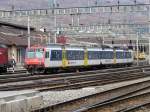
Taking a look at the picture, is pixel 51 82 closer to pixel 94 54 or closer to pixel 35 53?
pixel 35 53

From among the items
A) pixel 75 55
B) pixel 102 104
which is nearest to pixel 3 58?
pixel 75 55

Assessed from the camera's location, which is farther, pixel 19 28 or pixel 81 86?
pixel 19 28

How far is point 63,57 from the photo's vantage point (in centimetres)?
4212

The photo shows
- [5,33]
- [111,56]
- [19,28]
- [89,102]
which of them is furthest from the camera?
[19,28]

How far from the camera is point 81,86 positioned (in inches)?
1014

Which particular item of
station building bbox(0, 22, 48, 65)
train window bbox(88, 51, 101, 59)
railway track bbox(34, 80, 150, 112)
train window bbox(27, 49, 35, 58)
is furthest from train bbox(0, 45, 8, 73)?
railway track bbox(34, 80, 150, 112)

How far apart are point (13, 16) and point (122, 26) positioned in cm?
2568

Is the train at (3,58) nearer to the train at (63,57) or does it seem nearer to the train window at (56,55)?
the train at (63,57)

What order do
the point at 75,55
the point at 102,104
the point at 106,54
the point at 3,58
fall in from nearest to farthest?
the point at 102,104
the point at 3,58
the point at 75,55
the point at 106,54

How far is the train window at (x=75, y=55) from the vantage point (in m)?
43.4

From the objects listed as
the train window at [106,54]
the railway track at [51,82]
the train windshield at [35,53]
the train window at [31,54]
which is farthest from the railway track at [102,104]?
the train window at [106,54]

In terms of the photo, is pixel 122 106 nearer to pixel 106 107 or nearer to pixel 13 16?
pixel 106 107

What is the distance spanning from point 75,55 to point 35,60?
555 centimetres

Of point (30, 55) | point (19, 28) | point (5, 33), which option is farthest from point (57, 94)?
point (19, 28)
